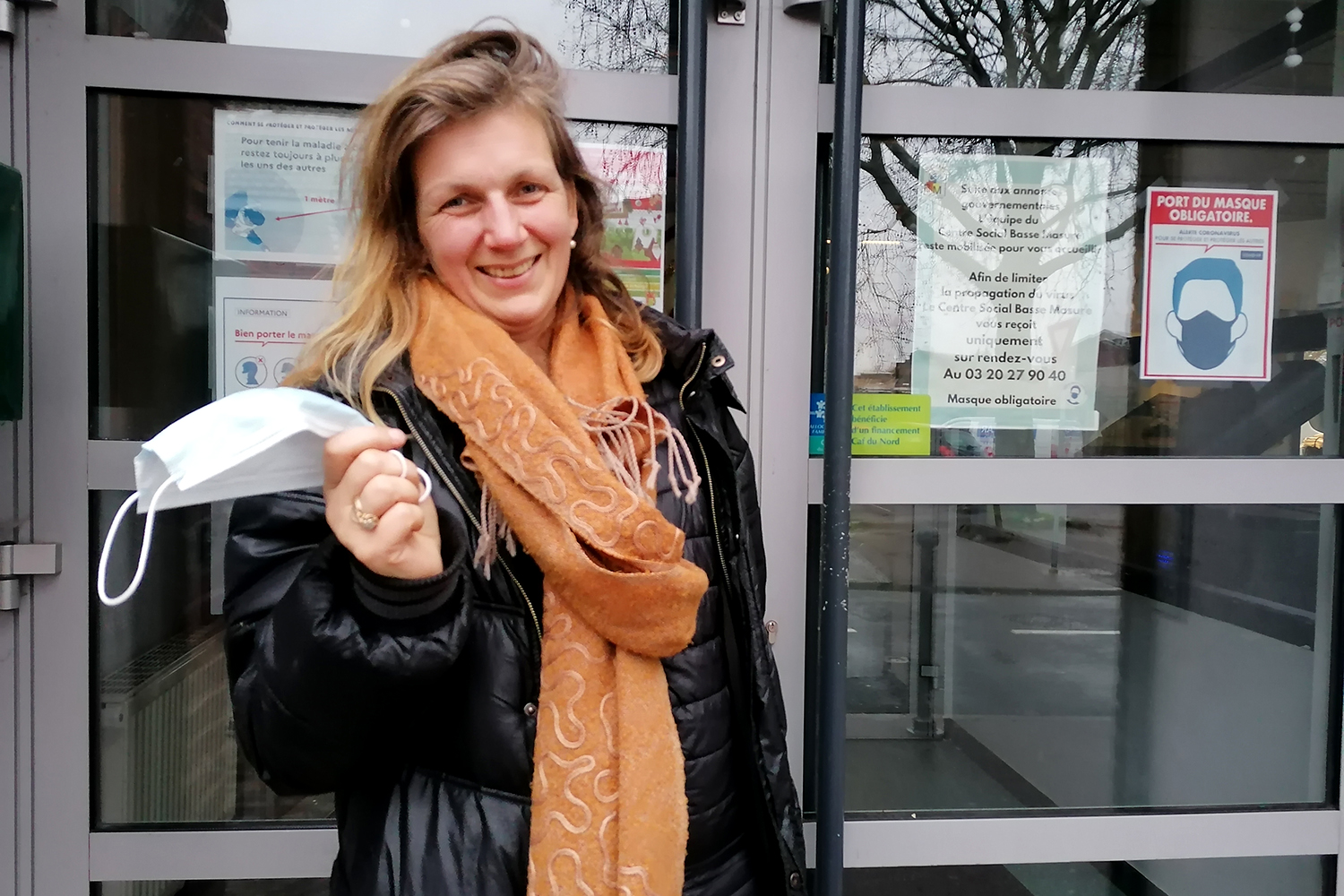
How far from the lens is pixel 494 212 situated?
1231mm

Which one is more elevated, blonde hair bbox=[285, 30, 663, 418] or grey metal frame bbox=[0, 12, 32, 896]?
blonde hair bbox=[285, 30, 663, 418]

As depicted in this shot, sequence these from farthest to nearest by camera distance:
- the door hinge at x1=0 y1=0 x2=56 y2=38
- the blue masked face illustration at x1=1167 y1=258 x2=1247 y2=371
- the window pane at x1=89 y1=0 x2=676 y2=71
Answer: the blue masked face illustration at x1=1167 y1=258 x2=1247 y2=371 < the window pane at x1=89 y1=0 x2=676 y2=71 < the door hinge at x1=0 y1=0 x2=56 y2=38

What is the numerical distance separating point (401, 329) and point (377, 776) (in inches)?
→ 24.8

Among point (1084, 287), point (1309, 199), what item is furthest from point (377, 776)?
point (1309, 199)

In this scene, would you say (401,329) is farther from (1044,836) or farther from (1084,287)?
(1044,836)

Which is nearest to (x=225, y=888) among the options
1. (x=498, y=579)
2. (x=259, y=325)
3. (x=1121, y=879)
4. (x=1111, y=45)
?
(x=259, y=325)

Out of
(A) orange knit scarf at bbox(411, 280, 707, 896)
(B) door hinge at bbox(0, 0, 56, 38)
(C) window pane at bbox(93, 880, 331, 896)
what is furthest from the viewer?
(C) window pane at bbox(93, 880, 331, 896)

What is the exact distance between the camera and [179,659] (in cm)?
228

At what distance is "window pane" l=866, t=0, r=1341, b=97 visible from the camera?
2365 mm

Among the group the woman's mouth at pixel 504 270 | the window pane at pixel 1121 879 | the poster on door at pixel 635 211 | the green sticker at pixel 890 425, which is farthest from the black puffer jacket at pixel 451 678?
the window pane at pixel 1121 879

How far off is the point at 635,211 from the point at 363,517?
1551mm

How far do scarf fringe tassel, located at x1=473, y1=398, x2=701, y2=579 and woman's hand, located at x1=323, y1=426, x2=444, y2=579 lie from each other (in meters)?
0.25

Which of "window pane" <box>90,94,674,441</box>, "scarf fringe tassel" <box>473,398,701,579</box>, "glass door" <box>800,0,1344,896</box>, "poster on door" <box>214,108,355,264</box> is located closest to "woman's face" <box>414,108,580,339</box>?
"scarf fringe tassel" <box>473,398,701,579</box>

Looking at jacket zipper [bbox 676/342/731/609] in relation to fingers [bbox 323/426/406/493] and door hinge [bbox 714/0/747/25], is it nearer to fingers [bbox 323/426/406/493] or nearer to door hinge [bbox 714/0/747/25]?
fingers [bbox 323/426/406/493]
